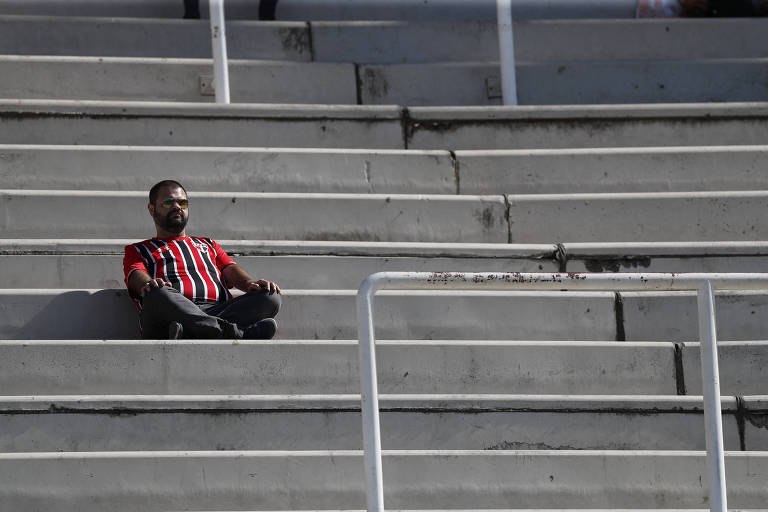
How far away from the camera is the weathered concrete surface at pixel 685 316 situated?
5.34m

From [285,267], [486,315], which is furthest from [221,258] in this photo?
[486,315]

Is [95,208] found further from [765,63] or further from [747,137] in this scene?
[765,63]

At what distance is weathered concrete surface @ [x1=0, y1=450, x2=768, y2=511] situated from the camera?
428 centimetres

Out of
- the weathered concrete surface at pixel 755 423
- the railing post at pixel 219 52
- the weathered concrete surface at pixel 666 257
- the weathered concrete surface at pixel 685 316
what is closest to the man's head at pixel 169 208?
the railing post at pixel 219 52

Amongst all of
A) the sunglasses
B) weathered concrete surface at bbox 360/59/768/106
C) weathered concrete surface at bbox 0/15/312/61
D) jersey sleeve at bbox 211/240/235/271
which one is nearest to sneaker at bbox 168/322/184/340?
jersey sleeve at bbox 211/240/235/271

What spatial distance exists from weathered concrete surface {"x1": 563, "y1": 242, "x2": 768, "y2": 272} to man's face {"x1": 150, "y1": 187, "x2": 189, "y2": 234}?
1.51 meters

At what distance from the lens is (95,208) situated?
5.80 m

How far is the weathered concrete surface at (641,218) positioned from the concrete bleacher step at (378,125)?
68cm

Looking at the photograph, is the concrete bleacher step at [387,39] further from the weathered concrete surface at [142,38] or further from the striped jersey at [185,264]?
the striped jersey at [185,264]

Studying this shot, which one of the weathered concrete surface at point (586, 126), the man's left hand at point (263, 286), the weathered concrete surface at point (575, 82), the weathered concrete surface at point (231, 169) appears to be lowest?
the man's left hand at point (263, 286)

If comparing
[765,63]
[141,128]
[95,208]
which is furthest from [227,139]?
[765,63]

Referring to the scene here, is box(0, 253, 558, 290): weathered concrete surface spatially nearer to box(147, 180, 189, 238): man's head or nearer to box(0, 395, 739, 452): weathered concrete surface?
box(147, 180, 189, 238): man's head

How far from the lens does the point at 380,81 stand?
721cm

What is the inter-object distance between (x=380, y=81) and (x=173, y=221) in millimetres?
2032
